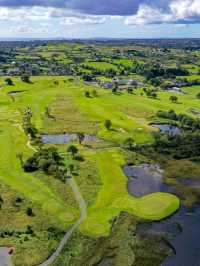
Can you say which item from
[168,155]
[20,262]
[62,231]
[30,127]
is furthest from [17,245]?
[30,127]

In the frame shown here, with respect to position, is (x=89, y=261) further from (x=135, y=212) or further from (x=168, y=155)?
(x=168, y=155)

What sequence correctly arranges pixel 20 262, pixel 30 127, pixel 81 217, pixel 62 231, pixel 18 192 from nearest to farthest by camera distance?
pixel 20 262 < pixel 62 231 < pixel 81 217 < pixel 18 192 < pixel 30 127

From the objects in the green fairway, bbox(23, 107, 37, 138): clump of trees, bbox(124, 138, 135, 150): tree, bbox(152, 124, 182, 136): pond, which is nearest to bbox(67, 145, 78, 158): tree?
the green fairway

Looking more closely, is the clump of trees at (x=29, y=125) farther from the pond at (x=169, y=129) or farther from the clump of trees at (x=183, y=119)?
the clump of trees at (x=183, y=119)

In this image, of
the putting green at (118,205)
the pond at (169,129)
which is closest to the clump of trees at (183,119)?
the pond at (169,129)

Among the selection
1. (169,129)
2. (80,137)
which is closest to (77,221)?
(80,137)

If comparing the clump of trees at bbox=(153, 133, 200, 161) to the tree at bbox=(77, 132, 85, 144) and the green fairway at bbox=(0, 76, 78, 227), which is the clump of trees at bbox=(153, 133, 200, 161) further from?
the green fairway at bbox=(0, 76, 78, 227)

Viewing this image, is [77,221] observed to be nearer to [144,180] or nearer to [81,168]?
[144,180]
